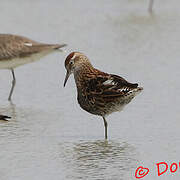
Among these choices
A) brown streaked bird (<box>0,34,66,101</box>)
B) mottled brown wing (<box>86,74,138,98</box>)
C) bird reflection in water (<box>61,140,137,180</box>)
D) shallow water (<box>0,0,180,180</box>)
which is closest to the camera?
bird reflection in water (<box>61,140,137,180</box>)

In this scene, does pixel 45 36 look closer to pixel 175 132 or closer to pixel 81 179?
pixel 175 132

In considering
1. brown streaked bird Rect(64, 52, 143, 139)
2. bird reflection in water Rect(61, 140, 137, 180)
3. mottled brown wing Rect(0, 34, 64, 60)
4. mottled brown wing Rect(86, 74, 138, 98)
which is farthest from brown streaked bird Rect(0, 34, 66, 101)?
bird reflection in water Rect(61, 140, 137, 180)

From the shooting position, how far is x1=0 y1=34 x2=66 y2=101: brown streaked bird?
10922 mm

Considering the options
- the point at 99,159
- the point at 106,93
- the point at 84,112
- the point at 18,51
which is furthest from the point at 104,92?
the point at 18,51

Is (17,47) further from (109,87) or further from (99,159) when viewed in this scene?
(99,159)

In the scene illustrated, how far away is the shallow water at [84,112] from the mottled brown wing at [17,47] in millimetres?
481

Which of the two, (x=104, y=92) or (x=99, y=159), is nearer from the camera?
(x=99, y=159)

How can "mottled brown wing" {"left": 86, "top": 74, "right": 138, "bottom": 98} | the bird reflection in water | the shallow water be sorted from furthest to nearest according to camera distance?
1. "mottled brown wing" {"left": 86, "top": 74, "right": 138, "bottom": 98}
2. the shallow water
3. the bird reflection in water

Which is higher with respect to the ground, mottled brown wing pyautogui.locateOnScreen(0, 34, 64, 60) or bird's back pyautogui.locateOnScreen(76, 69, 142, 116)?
mottled brown wing pyautogui.locateOnScreen(0, 34, 64, 60)

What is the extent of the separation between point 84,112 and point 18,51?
215 cm

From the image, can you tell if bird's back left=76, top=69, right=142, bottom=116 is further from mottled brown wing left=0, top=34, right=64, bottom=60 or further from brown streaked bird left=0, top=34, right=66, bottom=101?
mottled brown wing left=0, top=34, right=64, bottom=60

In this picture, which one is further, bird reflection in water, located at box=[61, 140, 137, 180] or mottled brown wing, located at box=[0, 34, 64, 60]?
mottled brown wing, located at box=[0, 34, 64, 60]

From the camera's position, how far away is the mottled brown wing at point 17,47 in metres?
11.0

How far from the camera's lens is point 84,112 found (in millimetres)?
9469
